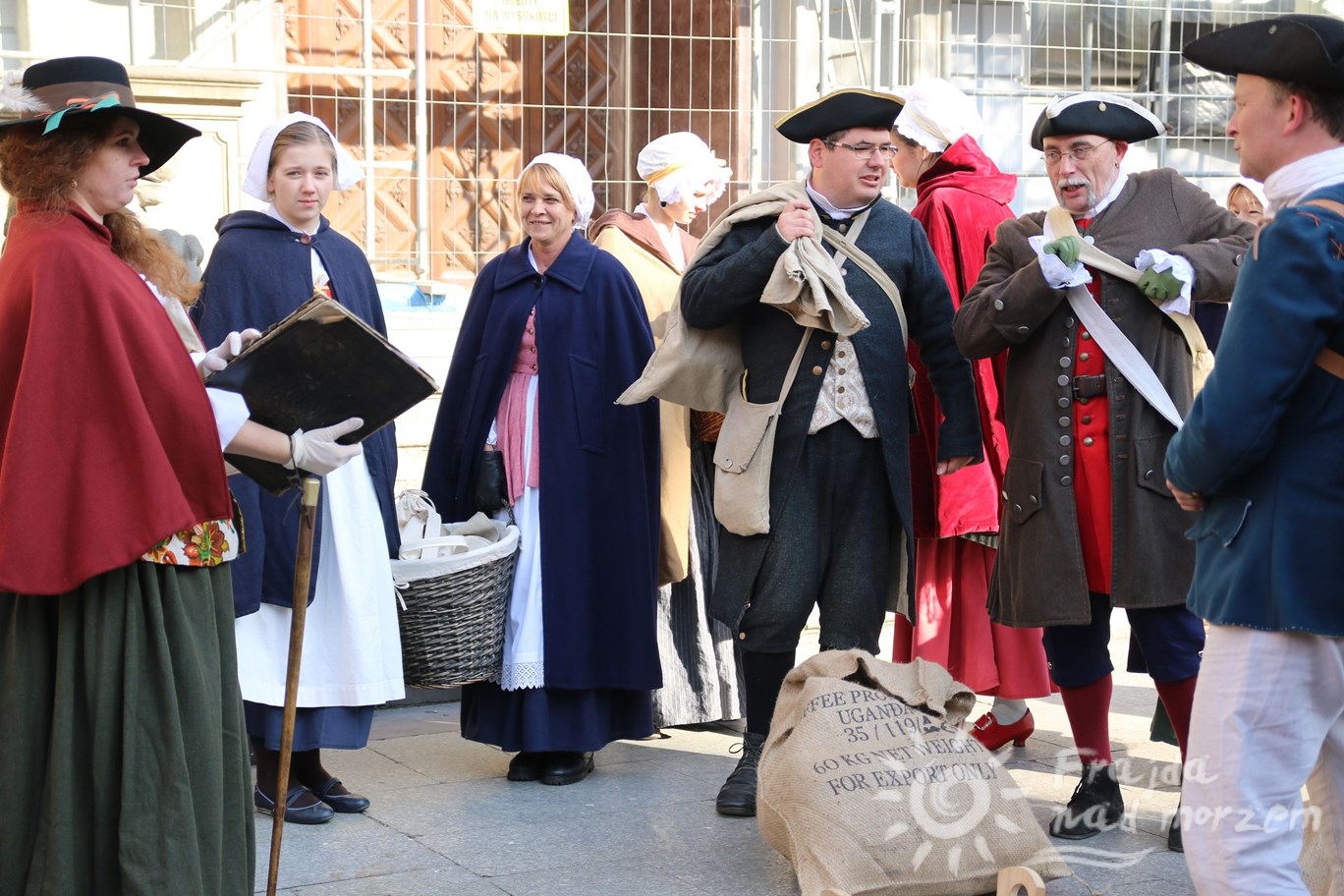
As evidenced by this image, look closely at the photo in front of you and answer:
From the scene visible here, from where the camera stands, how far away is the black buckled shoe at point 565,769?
16.0 feet

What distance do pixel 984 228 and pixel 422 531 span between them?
6.56 feet

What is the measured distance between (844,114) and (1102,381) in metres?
0.98

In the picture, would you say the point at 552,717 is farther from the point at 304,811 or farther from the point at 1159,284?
the point at 1159,284

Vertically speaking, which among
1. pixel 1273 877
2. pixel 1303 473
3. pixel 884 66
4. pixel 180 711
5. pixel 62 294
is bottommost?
pixel 1273 877

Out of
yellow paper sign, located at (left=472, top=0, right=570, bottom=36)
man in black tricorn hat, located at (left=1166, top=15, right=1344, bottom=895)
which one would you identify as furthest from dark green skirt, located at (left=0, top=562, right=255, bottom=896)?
yellow paper sign, located at (left=472, top=0, right=570, bottom=36)

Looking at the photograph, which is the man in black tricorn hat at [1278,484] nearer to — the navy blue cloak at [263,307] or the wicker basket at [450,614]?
the wicker basket at [450,614]

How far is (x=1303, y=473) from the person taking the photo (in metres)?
2.73

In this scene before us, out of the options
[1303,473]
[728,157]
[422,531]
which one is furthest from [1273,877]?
[728,157]

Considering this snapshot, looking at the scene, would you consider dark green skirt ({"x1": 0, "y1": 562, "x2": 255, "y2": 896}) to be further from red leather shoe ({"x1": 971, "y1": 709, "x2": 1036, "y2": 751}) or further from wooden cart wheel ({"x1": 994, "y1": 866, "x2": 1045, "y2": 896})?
red leather shoe ({"x1": 971, "y1": 709, "x2": 1036, "y2": 751})

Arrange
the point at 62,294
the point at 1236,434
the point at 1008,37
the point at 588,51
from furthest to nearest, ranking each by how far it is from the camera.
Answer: the point at 1008,37
the point at 588,51
the point at 62,294
the point at 1236,434

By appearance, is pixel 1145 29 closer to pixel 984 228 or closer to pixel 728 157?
pixel 728 157

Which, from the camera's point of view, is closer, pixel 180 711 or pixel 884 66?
pixel 180 711

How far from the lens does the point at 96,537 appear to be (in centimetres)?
290

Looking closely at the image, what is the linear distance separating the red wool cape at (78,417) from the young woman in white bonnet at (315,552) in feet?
4.95
